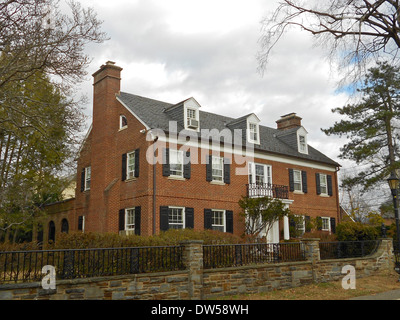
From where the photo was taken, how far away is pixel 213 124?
81.3 feet

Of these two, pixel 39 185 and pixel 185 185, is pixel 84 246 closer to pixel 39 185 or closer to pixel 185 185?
pixel 185 185

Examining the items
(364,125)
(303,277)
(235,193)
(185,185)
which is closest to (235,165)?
(235,193)

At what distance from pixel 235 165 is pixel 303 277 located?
1061 centimetres

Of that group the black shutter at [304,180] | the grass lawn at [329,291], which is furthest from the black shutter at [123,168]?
the black shutter at [304,180]

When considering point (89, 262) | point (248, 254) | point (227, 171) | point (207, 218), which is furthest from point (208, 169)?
point (89, 262)

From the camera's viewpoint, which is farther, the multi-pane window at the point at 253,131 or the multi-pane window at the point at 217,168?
the multi-pane window at the point at 253,131

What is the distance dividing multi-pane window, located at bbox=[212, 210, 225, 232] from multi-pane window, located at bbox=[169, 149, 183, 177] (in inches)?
123

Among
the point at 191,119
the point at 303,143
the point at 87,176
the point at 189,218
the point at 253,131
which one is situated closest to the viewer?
the point at 189,218

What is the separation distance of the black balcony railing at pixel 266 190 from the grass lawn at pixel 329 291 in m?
9.12

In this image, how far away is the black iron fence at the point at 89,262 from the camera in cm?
848

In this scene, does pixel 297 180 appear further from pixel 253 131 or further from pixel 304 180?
pixel 253 131

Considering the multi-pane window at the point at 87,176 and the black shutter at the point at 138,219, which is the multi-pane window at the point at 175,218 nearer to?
the black shutter at the point at 138,219

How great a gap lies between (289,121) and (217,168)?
39.9 feet

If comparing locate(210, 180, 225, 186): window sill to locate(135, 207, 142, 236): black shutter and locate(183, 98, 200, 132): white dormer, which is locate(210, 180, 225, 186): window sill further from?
locate(135, 207, 142, 236): black shutter
